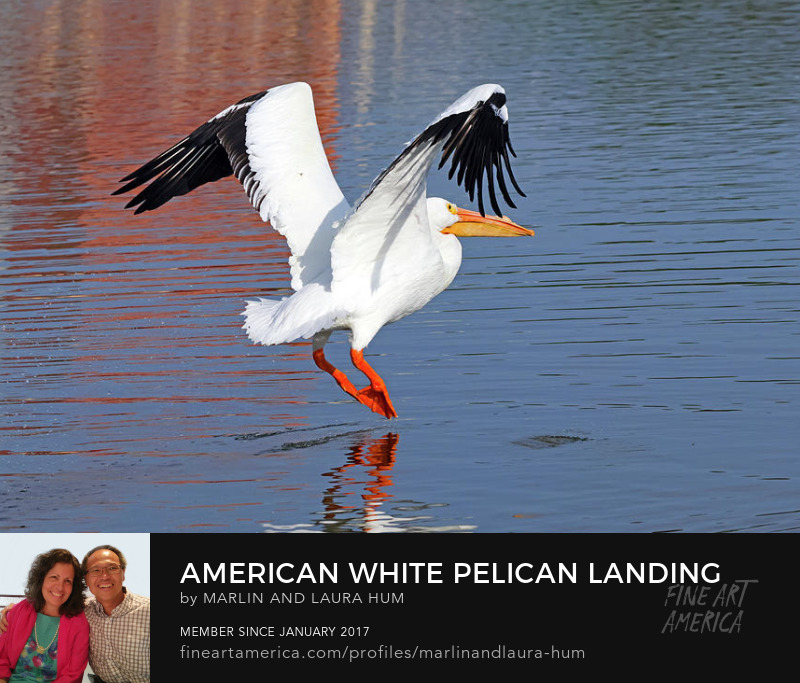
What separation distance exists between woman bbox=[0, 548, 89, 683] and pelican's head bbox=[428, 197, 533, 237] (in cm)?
435

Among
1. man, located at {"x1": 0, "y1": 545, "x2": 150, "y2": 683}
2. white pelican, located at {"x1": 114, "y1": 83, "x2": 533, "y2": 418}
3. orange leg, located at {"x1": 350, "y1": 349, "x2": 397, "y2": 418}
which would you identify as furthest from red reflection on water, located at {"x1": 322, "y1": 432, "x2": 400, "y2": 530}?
man, located at {"x1": 0, "y1": 545, "x2": 150, "y2": 683}

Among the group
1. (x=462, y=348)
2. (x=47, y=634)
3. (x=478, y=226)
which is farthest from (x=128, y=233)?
(x=47, y=634)

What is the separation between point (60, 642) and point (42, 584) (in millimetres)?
217

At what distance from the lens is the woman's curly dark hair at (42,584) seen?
569 centimetres

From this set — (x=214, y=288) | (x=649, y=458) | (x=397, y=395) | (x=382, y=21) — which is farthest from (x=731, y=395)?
(x=382, y=21)

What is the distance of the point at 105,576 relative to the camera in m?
5.77

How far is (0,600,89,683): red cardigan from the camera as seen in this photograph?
18.5 feet

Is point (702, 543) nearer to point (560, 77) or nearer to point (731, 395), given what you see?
point (731, 395)

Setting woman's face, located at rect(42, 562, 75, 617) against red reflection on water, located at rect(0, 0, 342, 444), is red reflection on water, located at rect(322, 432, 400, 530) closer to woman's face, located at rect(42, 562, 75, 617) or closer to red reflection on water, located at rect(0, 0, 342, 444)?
red reflection on water, located at rect(0, 0, 342, 444)

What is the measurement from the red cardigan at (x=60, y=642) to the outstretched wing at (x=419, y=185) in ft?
10.0

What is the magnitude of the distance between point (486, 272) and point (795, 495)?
569 centimetres

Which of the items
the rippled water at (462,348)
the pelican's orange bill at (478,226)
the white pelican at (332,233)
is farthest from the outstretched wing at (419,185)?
the rippled water at (462,348)

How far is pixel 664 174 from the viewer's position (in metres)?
16.4

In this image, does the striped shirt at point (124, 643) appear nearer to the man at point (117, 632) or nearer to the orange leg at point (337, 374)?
the man at point (117, 632)
